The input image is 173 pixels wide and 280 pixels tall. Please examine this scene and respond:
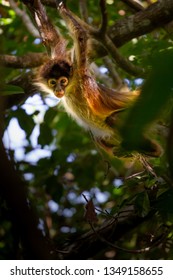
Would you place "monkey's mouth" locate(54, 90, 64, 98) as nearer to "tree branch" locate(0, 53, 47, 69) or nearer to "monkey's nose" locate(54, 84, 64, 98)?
"monkey's nose" locate(54, 84, 64, 98)

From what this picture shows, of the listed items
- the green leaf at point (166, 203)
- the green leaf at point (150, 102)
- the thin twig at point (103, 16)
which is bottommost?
the green leaf at point (166, 203)

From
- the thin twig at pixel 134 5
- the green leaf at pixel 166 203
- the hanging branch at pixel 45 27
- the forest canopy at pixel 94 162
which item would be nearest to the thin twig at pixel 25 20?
the forest canopy at pixel 94 162

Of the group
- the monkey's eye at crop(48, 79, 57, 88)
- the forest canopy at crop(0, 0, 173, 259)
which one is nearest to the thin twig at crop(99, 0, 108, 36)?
the forest canopy at crop(0, 0, 173, 259)

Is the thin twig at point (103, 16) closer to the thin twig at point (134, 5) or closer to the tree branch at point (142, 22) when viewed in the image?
the tree branch at point (142, 22)

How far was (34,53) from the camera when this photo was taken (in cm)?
482

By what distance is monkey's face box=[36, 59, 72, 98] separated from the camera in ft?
14.4

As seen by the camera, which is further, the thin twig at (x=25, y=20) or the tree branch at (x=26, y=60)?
the thin twig at (x=25, y=20)

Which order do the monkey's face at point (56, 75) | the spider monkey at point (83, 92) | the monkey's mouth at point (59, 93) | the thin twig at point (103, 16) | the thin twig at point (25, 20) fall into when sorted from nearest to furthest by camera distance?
the thin twig at point (103, 16)
the spider monkey at point (83, 92)
the monkey's face at point (56, 75)
the monkey's mouth at point (59, 93)
the thin twig at point (25, 20)

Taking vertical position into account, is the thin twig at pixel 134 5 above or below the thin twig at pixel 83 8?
below

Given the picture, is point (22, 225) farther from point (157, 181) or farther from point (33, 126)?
point (33, 126)

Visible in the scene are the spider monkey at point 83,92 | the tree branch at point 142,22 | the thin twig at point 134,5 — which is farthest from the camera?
the thin twig at point 134,5

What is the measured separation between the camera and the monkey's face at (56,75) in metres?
4.39
